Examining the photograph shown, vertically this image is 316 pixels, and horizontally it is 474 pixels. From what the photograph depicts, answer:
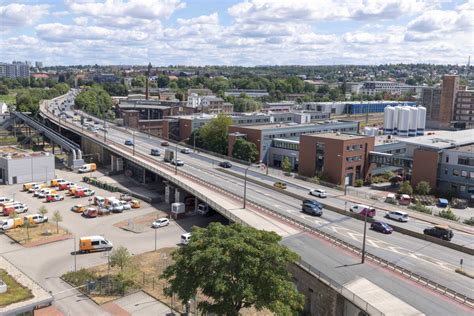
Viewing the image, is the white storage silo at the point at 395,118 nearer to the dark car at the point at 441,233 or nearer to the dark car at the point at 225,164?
the dark car at the point at 225,164

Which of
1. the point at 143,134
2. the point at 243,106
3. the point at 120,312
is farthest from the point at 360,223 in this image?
the point at 243,106

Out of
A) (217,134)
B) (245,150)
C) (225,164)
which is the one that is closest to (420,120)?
(217,134)

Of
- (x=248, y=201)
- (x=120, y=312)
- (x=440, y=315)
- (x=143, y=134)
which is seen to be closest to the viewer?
(x=440, y=315)

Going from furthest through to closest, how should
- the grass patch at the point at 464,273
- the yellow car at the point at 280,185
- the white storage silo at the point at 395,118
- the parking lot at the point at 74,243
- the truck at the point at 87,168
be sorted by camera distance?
the white storage silo at the point at 395,118 → the truck at the point at 87,168 → the yellow car at the point at 280,185 → the parking lot at the point at 74,243 → the grass patch at the point at 464,273

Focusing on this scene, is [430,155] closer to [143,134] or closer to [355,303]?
[355,303]

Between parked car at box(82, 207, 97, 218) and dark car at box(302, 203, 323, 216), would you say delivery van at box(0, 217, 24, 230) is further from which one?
dark car at box(302, 203, 323, 216)

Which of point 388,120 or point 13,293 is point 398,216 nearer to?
point 13,293

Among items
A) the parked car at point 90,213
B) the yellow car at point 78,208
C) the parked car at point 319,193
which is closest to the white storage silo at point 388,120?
the parked car at point 319,193
